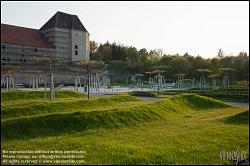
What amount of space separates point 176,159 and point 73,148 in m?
2.19

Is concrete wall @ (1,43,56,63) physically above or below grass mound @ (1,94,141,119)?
above

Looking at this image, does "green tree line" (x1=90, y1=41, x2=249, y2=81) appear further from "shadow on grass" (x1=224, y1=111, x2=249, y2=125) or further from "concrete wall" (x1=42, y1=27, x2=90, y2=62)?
"shadow on grass" (x1=224, y1=111, x2=249, y2=125)

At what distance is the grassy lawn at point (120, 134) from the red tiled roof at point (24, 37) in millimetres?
33426

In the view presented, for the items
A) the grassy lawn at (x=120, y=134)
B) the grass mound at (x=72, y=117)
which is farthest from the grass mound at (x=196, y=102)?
the grassy lawn at (x=120, y=134)

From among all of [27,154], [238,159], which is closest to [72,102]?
[27,154]

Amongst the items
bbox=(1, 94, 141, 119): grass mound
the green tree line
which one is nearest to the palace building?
the green tree line

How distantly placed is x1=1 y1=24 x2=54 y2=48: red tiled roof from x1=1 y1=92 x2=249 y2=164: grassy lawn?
3343 cm

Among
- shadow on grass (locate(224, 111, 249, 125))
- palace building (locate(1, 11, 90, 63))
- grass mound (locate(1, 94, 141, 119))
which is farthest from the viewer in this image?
palace building (locate(1, 11, 90, 63))

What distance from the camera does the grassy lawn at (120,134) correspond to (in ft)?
21.6

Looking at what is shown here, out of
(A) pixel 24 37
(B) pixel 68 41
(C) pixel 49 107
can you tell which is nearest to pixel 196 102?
(C) pixel 49 107

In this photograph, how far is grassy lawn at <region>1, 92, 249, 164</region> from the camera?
6.59 metres

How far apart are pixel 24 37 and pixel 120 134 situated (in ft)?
132

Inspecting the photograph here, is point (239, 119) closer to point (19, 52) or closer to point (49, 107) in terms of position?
point (49, 107)

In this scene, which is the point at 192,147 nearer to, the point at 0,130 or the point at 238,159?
the point at 238,159
